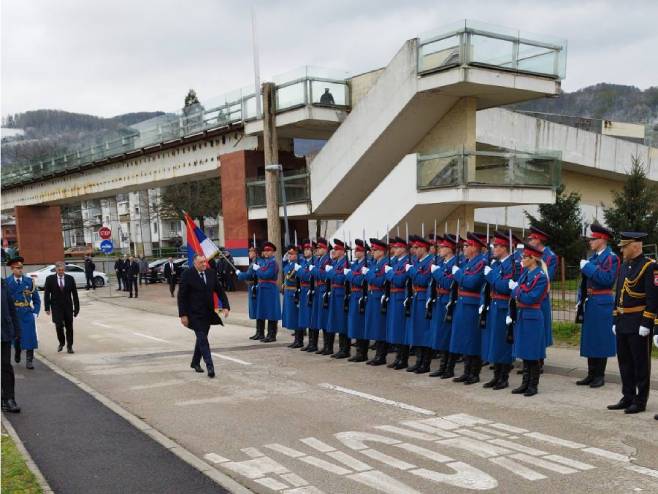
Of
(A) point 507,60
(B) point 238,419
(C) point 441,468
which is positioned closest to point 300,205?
(A) point 507,60

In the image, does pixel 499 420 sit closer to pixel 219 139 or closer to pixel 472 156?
pixel 472 156

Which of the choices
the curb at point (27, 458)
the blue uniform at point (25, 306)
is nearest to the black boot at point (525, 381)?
the curb at point (27, 458)

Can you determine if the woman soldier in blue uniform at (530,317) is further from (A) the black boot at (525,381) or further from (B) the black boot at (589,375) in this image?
(B) the black boot at (589,375)

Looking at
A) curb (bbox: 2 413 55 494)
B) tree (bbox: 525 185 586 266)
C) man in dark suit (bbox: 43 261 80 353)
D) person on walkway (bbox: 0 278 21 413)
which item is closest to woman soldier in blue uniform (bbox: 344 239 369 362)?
person on walkway (bbox: 0 278 21 413)

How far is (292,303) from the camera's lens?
43.3ft

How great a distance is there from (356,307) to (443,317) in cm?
202

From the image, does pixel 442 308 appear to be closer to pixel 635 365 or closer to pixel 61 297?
pixel 635 365

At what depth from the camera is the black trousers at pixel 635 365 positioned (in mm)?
7324

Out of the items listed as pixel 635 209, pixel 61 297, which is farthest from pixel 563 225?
pixel 61 297

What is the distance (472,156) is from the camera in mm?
16875

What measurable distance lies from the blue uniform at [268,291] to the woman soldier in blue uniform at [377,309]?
3.25 metres

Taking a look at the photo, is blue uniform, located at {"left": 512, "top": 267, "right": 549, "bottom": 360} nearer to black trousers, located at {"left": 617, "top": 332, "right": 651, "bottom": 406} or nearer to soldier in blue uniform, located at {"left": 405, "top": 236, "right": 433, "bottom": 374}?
black trousers, located at {"left": 617, "top": 332, "right": 651, "bottom": 406}

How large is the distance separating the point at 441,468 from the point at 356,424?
5.27 ft

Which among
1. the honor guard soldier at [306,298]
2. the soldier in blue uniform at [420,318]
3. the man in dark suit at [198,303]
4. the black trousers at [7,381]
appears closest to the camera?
the black trousers at [7,381]
